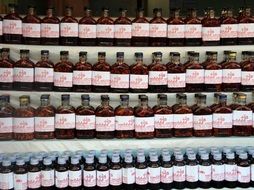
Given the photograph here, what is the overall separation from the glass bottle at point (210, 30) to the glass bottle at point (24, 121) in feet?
2.97

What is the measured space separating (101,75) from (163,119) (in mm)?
365

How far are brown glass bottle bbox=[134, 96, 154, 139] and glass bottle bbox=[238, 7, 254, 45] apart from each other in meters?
0.57

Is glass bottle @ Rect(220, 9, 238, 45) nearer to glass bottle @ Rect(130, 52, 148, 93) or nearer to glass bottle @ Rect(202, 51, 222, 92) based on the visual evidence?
glass bottle @ Rect(202, 51, 222, 92)

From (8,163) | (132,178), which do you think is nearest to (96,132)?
(132,178)

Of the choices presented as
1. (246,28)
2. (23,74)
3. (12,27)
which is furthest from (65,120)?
(246,28)

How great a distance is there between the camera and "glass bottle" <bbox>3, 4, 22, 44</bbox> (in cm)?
211

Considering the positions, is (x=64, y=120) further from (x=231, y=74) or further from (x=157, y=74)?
(x=231, y=74)

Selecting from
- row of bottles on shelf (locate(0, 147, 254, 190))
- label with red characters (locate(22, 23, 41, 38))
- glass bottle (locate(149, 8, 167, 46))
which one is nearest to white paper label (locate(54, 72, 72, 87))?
label with red characters (locate(22, 23, 41, 38))

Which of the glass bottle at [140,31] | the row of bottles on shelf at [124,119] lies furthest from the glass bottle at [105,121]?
the glass bottle at [140,31]

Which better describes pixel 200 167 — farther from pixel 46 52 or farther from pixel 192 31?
pixel 46 52

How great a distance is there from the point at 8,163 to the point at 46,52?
0.54m

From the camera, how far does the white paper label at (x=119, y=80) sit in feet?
7.03

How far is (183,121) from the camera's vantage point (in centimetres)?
216

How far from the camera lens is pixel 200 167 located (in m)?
2.12
